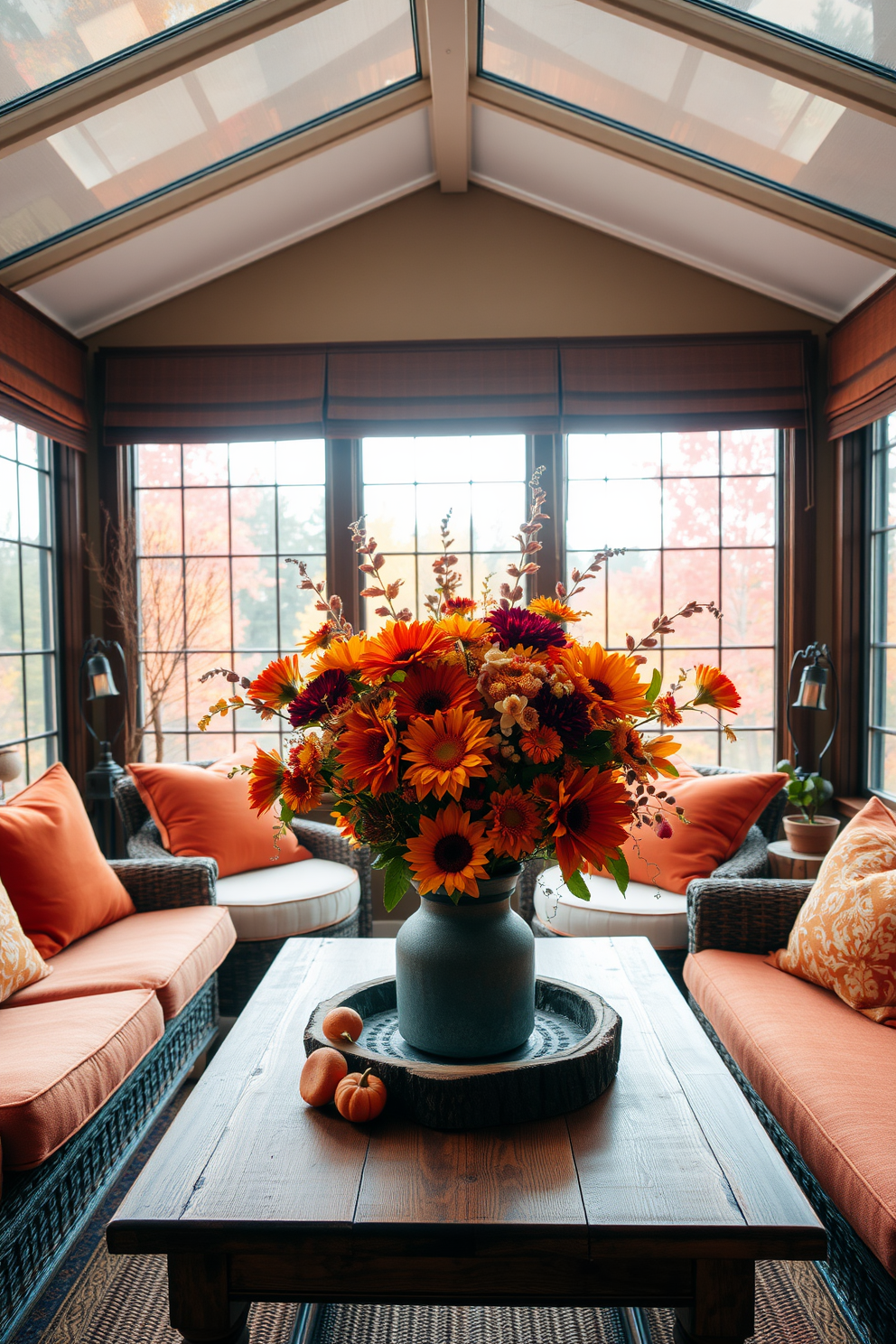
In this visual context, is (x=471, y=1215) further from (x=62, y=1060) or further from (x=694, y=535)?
(x=694, y=535)

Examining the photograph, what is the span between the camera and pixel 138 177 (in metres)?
3.02

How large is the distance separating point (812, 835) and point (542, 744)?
224 centimetres

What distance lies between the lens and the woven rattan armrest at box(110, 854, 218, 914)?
260cm

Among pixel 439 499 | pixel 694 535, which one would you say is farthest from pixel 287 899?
pixel 694 535

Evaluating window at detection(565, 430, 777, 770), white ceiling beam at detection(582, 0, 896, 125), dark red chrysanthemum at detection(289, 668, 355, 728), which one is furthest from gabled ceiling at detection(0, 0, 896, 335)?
dark red chrysanthemum at detection(289, 668, 355, 728)

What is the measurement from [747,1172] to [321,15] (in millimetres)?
3136

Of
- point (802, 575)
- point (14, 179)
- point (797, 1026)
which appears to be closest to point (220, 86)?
point (14, 179)

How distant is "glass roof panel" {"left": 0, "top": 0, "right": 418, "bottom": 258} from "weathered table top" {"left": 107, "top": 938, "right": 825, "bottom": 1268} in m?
2.80

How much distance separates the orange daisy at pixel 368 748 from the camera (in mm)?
1121

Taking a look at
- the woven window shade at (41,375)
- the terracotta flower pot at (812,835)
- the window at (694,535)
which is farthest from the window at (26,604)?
the terracotta flower pot at (812,835)

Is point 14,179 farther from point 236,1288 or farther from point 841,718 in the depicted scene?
point 841,718

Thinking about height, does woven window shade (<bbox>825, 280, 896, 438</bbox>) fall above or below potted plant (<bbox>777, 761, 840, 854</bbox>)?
above

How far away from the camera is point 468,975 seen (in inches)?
50.0

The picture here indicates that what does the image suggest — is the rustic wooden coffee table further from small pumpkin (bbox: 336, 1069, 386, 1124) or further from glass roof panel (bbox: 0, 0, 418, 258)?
glass roof panel (bbox: 0, 0, 418, 258)
